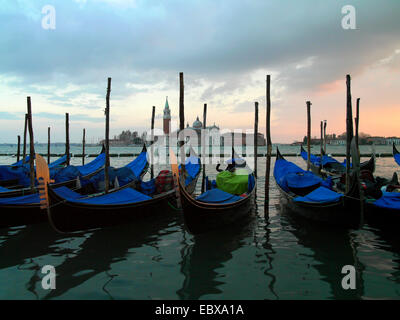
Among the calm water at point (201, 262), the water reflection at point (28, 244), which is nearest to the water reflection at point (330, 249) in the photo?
the calm water at point (201, 262)

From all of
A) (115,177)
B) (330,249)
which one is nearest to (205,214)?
(330,249)

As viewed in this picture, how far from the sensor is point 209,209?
19.0 ft

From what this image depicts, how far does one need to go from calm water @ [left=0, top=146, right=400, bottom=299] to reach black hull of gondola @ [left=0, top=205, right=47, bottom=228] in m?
0.24

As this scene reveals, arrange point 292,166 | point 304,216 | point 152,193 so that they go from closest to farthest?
point 304,216 < point 152,193 < point 292,166

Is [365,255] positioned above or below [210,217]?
below

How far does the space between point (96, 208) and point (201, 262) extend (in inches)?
102

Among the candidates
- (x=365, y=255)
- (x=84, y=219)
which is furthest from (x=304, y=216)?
(x=84, y=219)

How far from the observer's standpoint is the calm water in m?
3.82

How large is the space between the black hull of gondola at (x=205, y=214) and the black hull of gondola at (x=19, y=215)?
3.76 m

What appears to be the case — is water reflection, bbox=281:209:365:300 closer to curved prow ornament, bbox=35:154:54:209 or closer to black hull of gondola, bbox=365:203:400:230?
black hull of gondola, bbox=365:203:400:230
